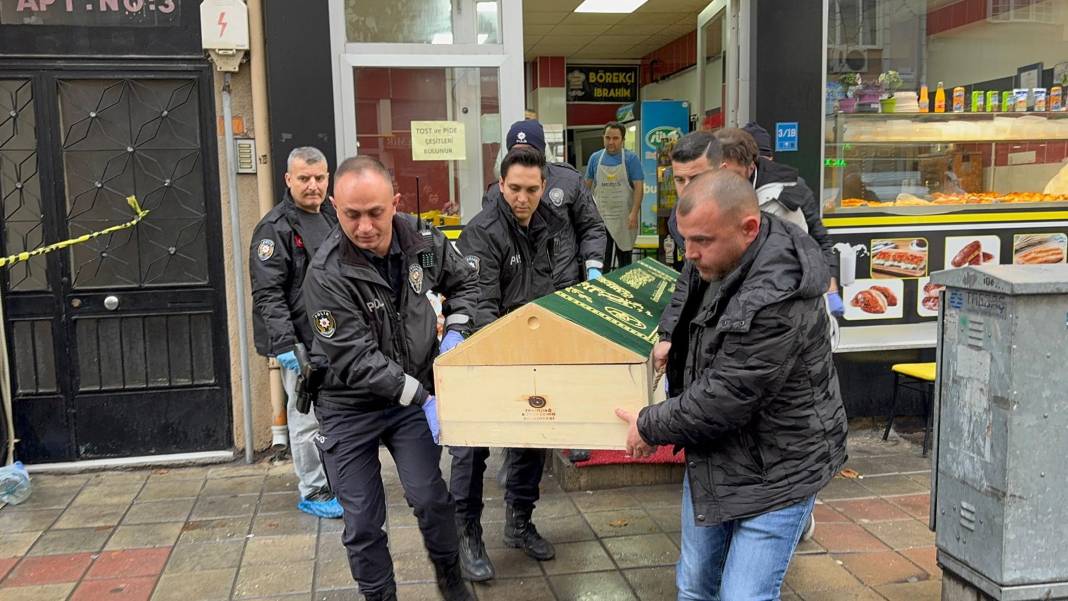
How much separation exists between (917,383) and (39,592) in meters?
5.43

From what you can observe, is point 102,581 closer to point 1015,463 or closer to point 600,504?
point 600,504

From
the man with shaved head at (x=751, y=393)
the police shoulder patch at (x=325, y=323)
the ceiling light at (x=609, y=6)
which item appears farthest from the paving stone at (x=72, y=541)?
the ceiling light at (x=609, y=6)

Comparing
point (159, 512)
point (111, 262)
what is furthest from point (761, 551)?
point (111, 262)

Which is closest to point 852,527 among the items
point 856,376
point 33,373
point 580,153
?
point 856,376

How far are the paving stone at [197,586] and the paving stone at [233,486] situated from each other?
1.07 m

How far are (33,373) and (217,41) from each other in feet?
7.92

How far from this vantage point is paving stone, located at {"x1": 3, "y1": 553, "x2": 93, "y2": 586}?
13.1 feet

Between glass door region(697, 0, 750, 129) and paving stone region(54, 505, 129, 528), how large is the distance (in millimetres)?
4657

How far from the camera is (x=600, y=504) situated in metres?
4.78

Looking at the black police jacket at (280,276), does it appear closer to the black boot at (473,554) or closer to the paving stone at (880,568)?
the black boot at (473,554)

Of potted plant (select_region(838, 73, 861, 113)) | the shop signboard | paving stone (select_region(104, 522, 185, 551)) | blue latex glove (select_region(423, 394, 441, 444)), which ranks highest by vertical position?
the shop signboard

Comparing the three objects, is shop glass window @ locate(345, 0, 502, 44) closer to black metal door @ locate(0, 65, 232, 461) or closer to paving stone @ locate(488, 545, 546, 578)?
black metal door @ locate(0, 65, 232, 461)

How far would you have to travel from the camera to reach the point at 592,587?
150 inches

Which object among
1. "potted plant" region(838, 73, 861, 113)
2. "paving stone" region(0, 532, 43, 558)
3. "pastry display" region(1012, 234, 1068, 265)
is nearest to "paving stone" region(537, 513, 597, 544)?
"paving stone" region(0, 532, 43, 558)
